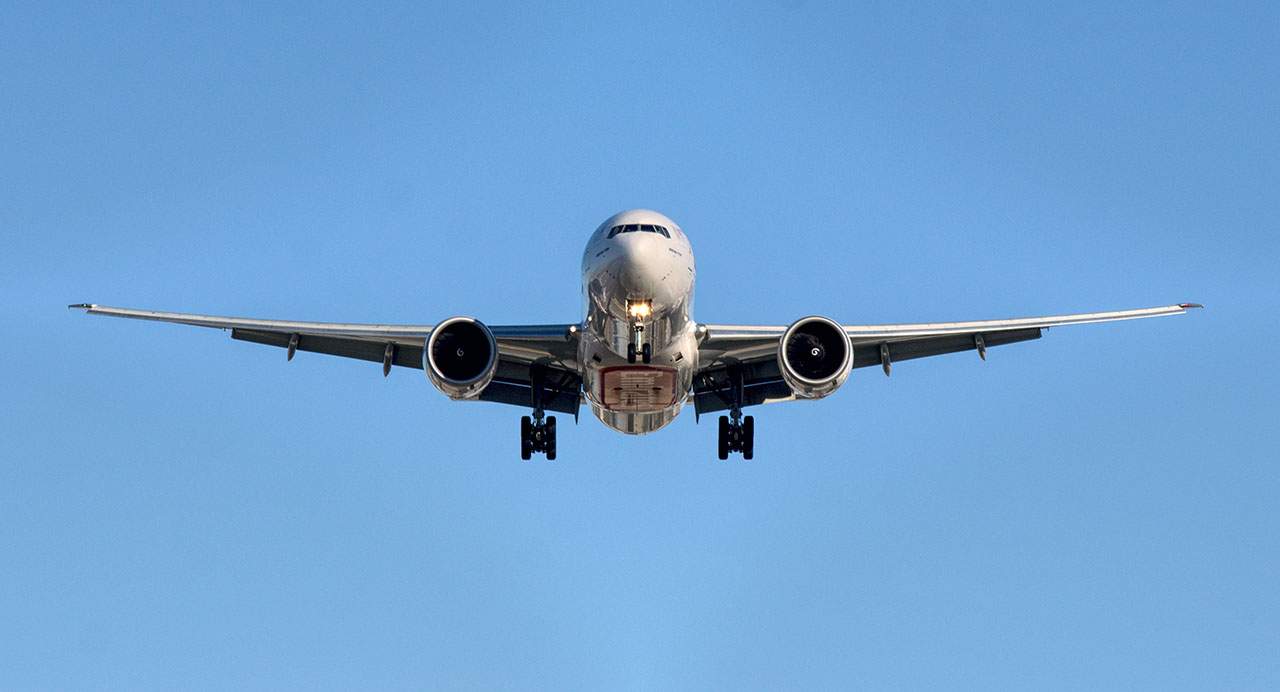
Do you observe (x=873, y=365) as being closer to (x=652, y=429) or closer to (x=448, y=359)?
(x=652, y=429)

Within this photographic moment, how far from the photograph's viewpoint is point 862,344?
108 ft

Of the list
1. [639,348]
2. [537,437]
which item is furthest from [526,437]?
[639,348]

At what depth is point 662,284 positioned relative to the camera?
28188mm

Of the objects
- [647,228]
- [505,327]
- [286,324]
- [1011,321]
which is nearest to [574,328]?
[505,327]

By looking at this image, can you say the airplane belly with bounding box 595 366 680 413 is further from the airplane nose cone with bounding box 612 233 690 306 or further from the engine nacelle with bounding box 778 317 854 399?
the airplane nose cone with bounding box 612 233 690 306

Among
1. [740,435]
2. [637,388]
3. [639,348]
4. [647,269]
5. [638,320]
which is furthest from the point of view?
[740,435]

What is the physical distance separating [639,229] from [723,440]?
313 inches

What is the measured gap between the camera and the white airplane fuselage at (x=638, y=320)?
2814 cm

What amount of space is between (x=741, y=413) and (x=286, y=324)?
936 centimetres

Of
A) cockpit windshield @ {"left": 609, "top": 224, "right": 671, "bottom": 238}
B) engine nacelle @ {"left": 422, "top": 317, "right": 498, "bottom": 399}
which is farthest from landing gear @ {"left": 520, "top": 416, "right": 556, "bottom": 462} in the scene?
cockpit windshield @ {"left": 609, "top": 224, "right": 671, "bottom": 238}

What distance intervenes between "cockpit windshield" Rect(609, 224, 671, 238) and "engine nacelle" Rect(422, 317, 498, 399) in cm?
314

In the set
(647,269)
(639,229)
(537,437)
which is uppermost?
(639,229)

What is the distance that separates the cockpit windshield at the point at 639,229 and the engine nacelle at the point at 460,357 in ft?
10.3

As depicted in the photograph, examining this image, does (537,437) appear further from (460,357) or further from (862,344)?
(862,344)
